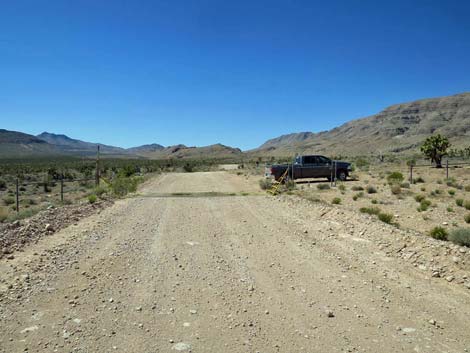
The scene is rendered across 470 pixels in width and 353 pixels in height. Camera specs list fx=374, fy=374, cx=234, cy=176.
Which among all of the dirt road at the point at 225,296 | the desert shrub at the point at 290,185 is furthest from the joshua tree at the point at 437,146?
the dirt road at the point at 225,296

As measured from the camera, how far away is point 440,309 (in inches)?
219

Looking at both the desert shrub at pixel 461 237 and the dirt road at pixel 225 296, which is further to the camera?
the desert shrub at pixel 461 237

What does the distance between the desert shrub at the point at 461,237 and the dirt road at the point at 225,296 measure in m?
1.35

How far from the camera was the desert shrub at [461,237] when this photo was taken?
28.7ft

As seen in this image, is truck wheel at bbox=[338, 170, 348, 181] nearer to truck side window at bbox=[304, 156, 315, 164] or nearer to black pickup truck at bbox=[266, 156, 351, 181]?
black pickup truck at bbox=[266, 156, 351, 181]

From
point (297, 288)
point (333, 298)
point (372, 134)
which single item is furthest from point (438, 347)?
point (372, 134)

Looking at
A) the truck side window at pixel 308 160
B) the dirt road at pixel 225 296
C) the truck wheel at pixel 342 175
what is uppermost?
the truck side window at pixel 308 160

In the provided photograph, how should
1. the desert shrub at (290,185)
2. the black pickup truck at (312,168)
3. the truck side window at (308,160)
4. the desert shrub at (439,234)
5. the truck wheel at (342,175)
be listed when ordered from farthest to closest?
the truck wheel at (342,175)
the truck side window at (308,160)
the black pickup truck at (312,168)
the desert shrub at (290,185)
the desert shrub at (439,234)

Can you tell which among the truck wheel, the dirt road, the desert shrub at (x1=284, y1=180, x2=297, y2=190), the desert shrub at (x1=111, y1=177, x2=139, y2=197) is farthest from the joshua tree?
the dirt road

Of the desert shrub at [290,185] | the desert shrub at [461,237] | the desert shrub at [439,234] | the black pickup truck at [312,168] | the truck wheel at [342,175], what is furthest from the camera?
the truck wheel at [342,175]

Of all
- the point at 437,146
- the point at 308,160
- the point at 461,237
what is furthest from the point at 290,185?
the point at 437,146

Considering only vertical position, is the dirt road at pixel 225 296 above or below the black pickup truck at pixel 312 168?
below

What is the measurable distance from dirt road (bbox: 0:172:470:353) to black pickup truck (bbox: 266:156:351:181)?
1648cm

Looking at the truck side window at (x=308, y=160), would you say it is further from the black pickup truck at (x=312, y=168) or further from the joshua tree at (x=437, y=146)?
the joshua tree at (x=437, y=146)
